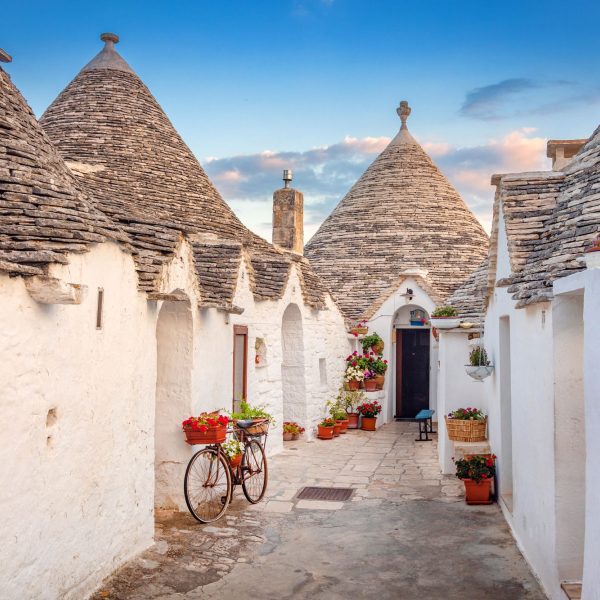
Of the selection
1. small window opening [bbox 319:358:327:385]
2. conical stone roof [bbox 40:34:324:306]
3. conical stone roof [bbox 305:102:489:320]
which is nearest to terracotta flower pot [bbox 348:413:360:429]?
small window opening [bbox 319:358:327:385]

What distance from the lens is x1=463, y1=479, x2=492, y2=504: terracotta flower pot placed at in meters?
8.49

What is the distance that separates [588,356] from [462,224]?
55.8ft

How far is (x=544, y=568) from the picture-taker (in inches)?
220

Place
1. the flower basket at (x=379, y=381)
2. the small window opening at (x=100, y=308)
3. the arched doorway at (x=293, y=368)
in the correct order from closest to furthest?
the small window opening at (x=100, y=308) → the arched doorway at (x=293, y=368) → the flower basket at (x=379, y=381)

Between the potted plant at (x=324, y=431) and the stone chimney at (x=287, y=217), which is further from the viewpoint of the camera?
the stone chimney at (x=287, y=217)

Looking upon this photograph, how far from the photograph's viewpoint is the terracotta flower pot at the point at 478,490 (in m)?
8.49

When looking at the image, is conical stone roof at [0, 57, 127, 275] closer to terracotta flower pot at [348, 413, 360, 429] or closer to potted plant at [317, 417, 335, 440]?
potted plant at [317, 417, 335, 440]

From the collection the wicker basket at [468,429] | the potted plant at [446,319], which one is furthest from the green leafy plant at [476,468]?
the potted plant at [446,319]

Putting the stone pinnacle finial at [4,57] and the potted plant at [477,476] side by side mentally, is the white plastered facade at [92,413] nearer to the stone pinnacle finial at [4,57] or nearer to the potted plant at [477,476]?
the stone pinnacle finial at [4,57]

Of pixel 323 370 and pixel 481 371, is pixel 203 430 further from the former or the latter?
pixel 323 370

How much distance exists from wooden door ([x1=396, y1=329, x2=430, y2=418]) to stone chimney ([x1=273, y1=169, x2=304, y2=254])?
13.1ft

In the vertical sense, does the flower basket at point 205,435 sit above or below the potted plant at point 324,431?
above

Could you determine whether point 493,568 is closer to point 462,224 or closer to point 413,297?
point 413,297

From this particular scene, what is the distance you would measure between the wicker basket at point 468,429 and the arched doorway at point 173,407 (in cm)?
360
